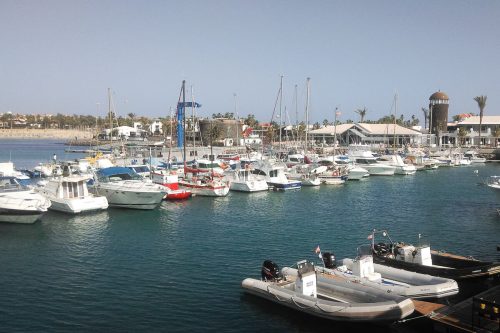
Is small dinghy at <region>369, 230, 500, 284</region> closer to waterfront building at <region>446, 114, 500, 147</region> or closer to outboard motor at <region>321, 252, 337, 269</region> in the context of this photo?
outboard motor at <region>321, 252, 337, 269</region>

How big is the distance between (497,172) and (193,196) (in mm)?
62890

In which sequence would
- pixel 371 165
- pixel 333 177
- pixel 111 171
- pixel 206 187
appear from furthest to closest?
pixel 371 165 < pixel 333 177 < pixel 206 187 < pixel 111 171

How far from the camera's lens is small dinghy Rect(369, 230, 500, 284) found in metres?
23.0

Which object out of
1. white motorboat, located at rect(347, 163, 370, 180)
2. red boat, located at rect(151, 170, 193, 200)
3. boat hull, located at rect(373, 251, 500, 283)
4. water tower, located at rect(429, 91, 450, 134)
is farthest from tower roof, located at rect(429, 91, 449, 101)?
boat hull, located at rect(373, 251, 500, 283)

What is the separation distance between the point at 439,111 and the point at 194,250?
123 metres

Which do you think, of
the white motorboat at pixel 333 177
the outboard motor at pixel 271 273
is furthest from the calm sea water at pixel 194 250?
the white motorboat at pixel 333 177

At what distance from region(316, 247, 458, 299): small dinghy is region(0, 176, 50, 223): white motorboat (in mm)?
23031

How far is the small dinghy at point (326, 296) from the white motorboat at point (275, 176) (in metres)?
34.4

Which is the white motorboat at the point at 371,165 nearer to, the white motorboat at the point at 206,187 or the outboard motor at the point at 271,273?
the white motorboat at the point at 206,187

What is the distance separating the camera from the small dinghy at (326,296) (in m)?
18.0

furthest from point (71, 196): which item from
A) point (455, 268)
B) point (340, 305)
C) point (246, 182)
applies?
point (455, 268)

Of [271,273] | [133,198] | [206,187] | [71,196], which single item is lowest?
[271,273]

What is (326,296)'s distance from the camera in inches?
817

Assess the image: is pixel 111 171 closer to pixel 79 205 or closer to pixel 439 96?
pixel 79 205
